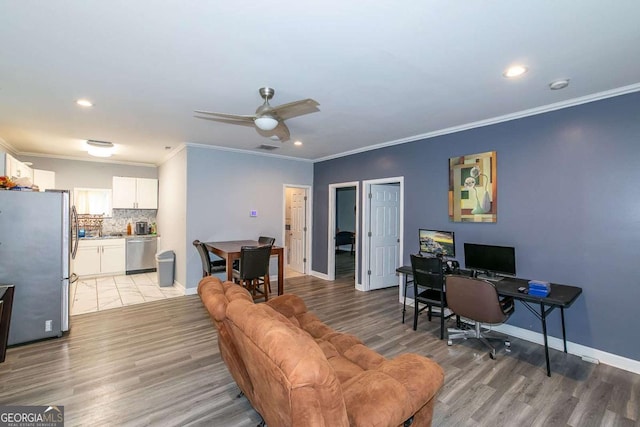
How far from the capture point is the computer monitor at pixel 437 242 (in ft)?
13.4

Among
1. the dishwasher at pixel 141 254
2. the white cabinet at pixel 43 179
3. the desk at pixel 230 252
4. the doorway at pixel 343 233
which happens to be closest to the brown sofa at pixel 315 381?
the desk at pixel 230 252

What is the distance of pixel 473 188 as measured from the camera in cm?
394

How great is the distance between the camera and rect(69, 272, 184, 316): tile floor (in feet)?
15.1

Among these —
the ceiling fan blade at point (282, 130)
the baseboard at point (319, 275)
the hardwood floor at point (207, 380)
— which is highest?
the ceiling fan blade at point (282, 130)

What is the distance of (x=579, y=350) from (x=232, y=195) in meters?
5.52

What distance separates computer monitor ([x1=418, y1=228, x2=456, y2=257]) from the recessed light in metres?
2.13

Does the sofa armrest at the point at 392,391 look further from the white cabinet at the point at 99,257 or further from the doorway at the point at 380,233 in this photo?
the white cabinet at the point at 99,257

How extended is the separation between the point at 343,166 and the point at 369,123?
2081 millimetres

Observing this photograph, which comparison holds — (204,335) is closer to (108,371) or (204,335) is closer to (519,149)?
(108,371)

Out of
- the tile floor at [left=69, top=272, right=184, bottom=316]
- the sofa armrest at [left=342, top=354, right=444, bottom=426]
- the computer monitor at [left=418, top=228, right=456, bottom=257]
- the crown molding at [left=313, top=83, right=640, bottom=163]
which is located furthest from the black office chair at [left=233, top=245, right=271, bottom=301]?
the sofa armrest at [left=342, top=354, right=444, bottom=426]

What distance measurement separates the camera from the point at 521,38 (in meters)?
2.02

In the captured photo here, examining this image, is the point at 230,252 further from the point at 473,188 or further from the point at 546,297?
the point at 546,297

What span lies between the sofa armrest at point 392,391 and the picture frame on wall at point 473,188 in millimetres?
2816

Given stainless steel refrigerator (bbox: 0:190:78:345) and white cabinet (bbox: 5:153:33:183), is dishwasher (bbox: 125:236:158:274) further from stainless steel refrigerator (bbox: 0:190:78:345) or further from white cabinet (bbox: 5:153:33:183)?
stainless steel refrigerator (bbox: 0:190:78:345)
